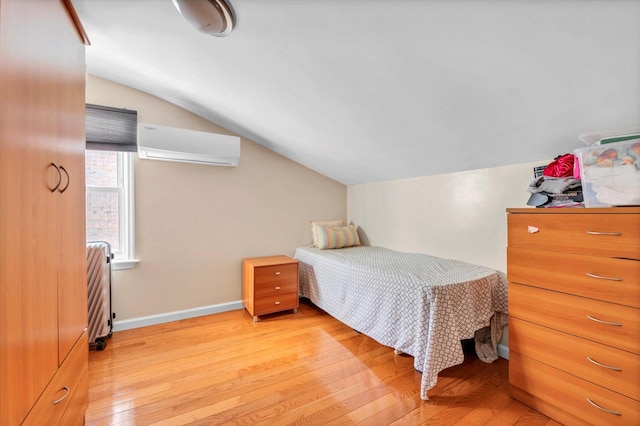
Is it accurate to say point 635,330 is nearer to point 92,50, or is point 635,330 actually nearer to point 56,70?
point 56,70

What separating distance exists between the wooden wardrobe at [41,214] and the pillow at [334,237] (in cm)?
226

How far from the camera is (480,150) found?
1946 mm

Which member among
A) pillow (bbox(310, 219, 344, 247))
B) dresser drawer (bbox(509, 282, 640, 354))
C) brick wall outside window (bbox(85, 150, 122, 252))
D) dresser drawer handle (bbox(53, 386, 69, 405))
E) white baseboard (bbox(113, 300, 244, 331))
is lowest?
white baseboard (bbox(113, 300, 244, 331))

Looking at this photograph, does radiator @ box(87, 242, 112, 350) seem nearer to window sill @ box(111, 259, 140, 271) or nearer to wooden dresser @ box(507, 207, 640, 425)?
window sill @ box(111, 259, 140, 271)

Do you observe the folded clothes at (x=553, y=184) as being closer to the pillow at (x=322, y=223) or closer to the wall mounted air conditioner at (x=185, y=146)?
the pillow at (x=322, y=223)

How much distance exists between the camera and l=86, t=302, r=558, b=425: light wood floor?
1.45m

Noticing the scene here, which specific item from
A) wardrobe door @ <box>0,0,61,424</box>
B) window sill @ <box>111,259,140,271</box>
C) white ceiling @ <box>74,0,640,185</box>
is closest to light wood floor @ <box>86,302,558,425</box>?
window sill @ <box>111,259,140,271</box>

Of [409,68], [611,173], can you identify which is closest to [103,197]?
[409,68]

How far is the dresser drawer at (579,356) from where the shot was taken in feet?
3.83

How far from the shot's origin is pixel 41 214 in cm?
89

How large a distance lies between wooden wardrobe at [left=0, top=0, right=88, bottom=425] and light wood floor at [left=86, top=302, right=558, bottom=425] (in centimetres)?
51

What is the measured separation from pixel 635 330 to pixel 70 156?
8.42 feet

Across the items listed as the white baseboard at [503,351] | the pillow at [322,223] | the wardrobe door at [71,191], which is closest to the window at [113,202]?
the wardrobe door at [71,191]

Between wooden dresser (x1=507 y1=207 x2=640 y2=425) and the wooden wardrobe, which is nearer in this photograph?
the wooden wardrobe
